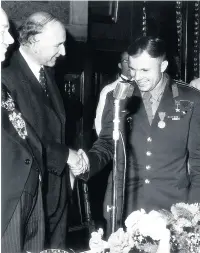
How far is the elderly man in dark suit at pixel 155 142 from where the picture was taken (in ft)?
8.76

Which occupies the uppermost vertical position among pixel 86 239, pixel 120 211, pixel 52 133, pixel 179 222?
pixel 52 133

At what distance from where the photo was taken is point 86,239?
14.6 feet

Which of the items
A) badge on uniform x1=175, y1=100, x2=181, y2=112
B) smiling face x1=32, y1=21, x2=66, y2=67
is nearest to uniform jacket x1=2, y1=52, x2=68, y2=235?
smiling face x1=32, y1=21, x2=66, y2=67

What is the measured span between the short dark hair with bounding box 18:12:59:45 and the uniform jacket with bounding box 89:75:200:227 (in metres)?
0.66

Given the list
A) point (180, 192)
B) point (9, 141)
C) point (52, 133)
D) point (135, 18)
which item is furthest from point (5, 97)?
point (135, 18)

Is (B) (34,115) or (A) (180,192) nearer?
(B) (34,115)

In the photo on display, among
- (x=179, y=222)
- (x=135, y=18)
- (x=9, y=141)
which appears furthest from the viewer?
(x=135, y=18)

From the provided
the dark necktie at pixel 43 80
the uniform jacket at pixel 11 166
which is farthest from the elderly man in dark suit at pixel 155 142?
the uniform jacket at pixel 11 166

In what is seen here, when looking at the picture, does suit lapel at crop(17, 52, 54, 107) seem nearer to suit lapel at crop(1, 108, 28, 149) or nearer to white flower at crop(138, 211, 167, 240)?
suit lapel at crop(1, 108, 28, 149)

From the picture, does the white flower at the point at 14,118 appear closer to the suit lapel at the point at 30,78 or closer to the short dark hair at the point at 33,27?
the suit lapel at the point at 30,78

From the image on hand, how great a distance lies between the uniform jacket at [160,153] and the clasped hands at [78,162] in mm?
99

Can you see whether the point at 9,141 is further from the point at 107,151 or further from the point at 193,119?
the point at 193,119

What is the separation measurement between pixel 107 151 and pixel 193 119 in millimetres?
604

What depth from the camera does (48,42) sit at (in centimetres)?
265
